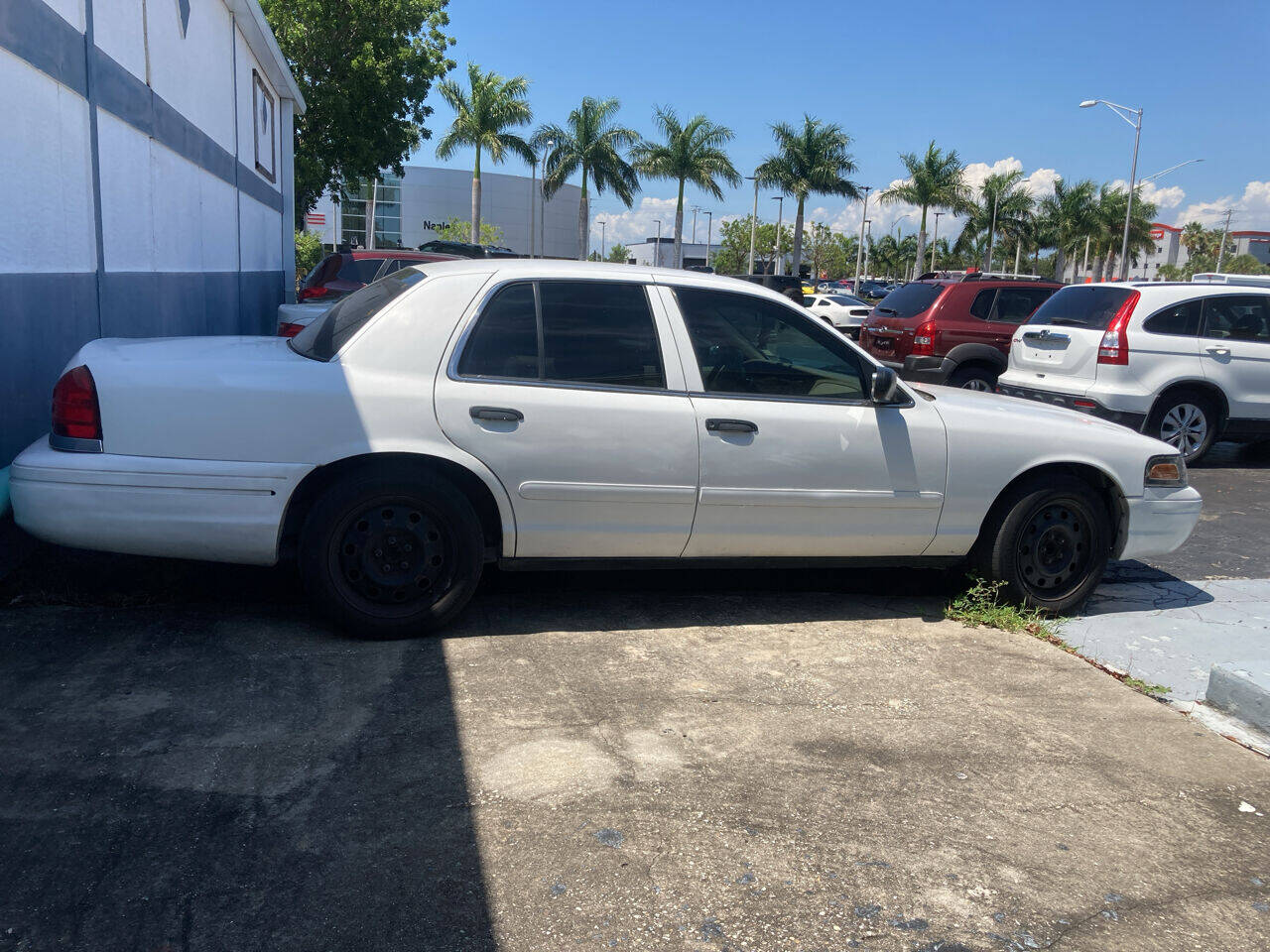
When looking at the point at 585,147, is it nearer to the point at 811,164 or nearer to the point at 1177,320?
the point at 811,164

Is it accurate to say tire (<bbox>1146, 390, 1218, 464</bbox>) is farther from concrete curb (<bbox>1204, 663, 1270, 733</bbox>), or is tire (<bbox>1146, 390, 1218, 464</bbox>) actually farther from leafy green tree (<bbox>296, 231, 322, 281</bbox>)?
leafy green tree (<bbox>296, 231, 322, 281</bbox>)

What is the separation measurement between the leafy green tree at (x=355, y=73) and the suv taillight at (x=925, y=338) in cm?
1982

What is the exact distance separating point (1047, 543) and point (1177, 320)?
18.8 ft

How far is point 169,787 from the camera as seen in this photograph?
10.8 ft

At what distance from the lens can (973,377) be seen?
13117mm

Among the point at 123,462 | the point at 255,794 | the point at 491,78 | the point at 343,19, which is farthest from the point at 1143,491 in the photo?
the point at 491,78

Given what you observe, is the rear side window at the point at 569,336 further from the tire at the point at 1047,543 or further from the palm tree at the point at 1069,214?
the palm tree at the point at 1069,214

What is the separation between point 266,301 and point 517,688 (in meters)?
14.4

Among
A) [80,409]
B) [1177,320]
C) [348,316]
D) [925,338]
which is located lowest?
[80,409]

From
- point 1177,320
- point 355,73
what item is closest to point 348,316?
point 1177,320

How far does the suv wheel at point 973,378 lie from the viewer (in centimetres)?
1298

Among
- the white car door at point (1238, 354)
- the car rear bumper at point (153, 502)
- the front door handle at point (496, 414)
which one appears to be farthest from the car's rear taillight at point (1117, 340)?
the car rear bumper at point (153, 502)

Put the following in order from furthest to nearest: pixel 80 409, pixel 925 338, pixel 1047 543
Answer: pixel 925 338
pixel 1047 543
pixel 80 409

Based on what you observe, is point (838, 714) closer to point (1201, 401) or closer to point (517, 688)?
point (517, 688)
